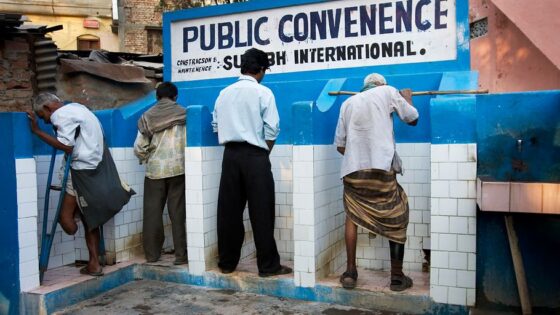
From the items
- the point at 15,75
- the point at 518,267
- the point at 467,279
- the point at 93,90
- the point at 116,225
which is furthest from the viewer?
the point at 93,90

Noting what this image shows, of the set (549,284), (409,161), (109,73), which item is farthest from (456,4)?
(109,73)

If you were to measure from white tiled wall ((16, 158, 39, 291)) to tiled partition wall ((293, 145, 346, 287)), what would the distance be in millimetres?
2295

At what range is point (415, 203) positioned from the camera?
16.1 feet

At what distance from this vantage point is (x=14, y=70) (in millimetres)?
8156

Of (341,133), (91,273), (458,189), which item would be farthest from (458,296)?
(91,273)

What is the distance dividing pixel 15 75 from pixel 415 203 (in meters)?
6.72

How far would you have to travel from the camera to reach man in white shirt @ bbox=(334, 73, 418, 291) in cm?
419

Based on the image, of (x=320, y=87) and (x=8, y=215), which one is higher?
(x=320, y=87)

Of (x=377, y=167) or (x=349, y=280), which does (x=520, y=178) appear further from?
(x=349, y=280)

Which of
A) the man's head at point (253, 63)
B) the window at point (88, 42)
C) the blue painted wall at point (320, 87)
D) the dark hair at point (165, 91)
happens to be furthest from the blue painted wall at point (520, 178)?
the window at point (88, 42)

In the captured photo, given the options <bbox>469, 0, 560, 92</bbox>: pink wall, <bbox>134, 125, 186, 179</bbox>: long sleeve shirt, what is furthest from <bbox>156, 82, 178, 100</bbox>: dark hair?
<bbox>469, 0, 560, 92</bbox>: pink wall

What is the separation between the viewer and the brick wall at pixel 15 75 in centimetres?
806

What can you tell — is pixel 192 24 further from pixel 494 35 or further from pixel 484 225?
pixel 494 35

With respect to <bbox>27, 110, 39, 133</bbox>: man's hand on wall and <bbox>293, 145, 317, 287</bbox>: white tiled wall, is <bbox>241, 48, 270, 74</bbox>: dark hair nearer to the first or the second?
<bbox>293, 145, 317, 287</bbox>: white tiled wall
